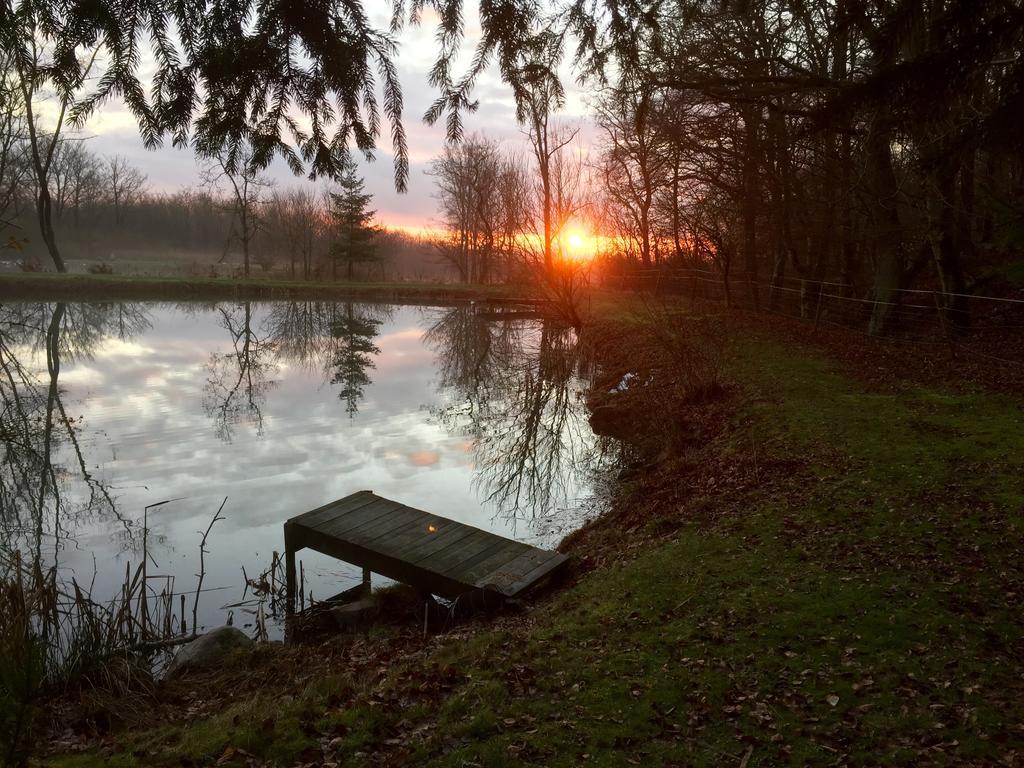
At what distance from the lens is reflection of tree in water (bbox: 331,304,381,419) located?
1778cm

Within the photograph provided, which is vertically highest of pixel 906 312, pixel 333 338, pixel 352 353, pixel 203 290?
pixel 203 290

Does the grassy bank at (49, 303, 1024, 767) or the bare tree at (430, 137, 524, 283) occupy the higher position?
the bare tree at (430, 137, 524, 283)

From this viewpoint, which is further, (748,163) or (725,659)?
(748,163)

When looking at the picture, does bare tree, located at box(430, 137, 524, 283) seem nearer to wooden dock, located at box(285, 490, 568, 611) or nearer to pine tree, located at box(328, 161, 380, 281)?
pine tree, located at box(328, 161, 380, 281)

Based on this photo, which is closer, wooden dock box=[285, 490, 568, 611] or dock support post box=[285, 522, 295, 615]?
wooden dock box=[285, 490, 568, 611]

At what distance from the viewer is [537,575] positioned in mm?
6914

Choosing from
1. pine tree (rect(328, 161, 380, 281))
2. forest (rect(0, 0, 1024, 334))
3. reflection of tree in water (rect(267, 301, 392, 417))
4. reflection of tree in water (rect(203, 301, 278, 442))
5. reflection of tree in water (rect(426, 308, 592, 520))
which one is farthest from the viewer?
pine tree (rect(328, 161, 380, 281))

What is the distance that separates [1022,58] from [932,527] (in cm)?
427

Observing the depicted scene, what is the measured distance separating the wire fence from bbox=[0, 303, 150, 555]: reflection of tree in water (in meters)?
13.1

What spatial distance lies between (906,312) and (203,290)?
35024mm

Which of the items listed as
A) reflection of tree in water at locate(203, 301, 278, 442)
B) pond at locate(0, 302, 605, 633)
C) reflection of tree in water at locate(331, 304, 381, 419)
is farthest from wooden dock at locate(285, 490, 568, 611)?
reflection of tree in water at locate(331, 304, 381, 419)

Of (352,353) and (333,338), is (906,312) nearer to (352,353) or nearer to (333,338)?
(352,353)

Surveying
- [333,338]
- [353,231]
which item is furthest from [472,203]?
[333,338]

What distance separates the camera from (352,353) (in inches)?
939
